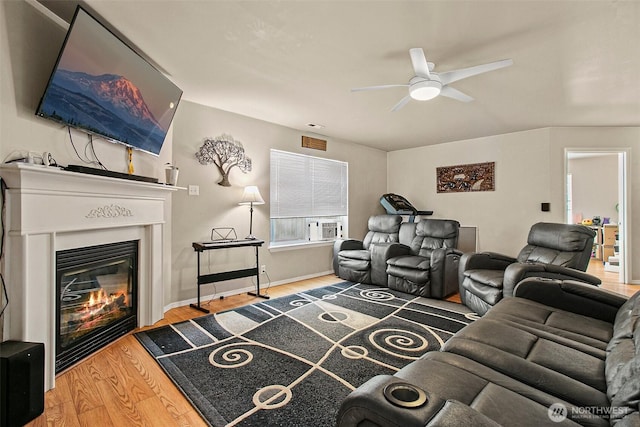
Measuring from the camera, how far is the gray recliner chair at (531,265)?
2584 mm

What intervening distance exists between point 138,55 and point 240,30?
2.88ft

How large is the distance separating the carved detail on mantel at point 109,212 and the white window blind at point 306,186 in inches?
79.1

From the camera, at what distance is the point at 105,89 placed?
2.16m

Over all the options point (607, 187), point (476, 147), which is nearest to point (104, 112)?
point (476, 147)

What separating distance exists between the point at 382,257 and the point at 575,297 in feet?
7.87

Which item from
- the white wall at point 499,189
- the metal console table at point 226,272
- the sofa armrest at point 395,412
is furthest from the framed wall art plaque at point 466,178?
the sofa armrest at point 395,412

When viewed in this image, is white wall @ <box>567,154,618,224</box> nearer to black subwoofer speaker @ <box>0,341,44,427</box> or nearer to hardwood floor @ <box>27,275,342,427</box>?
hardwood floor @ <box>27,275,342,427</box>

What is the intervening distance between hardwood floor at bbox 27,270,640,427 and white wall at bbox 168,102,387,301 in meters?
1.14

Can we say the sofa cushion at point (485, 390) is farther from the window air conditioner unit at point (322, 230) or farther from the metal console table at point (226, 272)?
the window air conditioner unit at point (322, 230)

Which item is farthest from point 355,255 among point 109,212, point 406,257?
point 109,212

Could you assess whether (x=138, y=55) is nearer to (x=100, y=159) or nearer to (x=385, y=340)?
(x=100, y=159)

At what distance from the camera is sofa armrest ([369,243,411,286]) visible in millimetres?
4145

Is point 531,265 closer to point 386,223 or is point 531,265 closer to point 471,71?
point 471,71

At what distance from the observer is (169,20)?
198cm
